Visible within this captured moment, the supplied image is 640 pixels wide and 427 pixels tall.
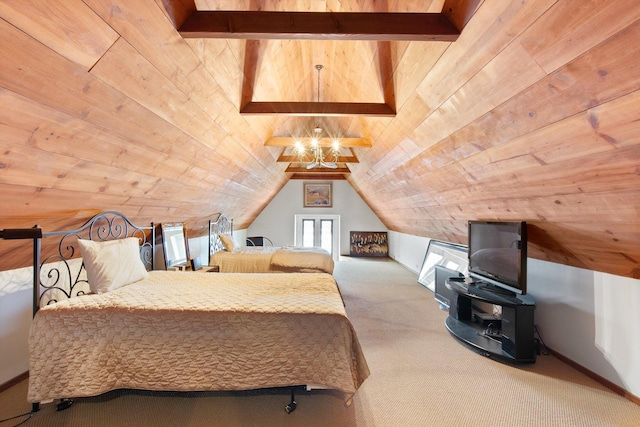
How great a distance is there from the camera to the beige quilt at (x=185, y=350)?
6.01 feet

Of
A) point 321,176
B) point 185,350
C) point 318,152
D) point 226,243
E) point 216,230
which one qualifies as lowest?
point 185,350

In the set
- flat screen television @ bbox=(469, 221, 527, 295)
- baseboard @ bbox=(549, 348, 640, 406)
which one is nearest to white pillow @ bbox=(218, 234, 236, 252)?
flat screen television @ bbox=(469, 221, 527, 295)

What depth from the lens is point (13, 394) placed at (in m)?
2.05

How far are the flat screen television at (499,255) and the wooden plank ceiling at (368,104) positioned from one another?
0.17 meters

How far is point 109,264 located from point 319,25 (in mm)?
2369

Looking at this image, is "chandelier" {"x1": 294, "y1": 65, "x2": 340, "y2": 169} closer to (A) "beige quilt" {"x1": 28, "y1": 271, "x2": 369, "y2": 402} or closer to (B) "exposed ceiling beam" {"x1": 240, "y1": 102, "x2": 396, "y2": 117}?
(B) "exposed ceiling beam" {"x1": 240, "y1": 102, "x2": 396, "y2": 117}

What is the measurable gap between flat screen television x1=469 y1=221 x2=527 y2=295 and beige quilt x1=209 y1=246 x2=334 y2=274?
207 cm

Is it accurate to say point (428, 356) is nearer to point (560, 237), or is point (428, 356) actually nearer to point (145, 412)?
point (560, 237)

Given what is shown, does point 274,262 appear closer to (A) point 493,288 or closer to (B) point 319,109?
(B) point 319,109

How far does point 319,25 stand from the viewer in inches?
67.1

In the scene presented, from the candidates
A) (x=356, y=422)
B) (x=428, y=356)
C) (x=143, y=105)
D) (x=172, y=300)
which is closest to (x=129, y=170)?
(x=143, y=105)

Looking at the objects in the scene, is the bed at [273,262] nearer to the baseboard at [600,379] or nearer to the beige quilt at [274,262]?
the beige quilt at [274,262]

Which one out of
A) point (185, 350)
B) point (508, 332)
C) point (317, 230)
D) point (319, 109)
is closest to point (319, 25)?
point (319, 109)

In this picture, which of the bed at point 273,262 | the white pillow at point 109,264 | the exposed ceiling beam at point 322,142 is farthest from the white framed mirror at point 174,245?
the exposed ceiling beam at point 322,142
